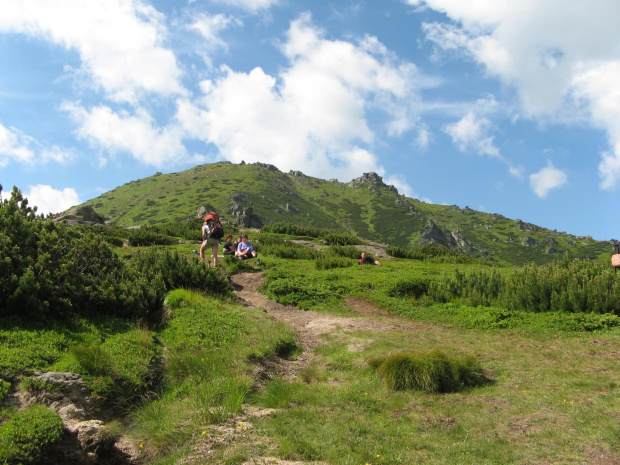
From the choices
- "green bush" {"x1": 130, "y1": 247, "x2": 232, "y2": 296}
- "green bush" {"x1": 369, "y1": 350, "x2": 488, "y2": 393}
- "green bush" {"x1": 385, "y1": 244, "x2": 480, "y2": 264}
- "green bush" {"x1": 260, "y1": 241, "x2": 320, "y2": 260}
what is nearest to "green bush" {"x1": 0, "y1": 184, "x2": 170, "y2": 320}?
"green bush" {"x1": 130, "y1": 247, "x2": 232, "y2": 296}

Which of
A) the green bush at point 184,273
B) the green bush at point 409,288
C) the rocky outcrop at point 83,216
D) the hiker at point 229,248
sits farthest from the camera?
the rocky outcrop at point 83,216

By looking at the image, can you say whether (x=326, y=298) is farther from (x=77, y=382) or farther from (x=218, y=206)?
(x=218, y=206)

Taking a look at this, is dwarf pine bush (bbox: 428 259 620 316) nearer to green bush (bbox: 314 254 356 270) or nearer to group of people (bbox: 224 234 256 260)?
green bush (bbox: 314 254 356 270)

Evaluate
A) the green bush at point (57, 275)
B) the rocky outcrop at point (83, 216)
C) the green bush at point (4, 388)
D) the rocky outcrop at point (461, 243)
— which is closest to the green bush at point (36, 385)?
the green bush at point (4, 388)

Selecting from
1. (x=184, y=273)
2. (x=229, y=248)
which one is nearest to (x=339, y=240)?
(x=229, y=248)

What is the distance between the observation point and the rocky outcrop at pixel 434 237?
484 ft

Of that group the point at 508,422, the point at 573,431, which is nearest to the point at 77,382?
the point at 508,422

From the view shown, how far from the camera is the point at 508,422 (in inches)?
221

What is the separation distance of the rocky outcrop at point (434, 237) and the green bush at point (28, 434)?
5660 inches

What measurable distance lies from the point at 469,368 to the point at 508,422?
176cm

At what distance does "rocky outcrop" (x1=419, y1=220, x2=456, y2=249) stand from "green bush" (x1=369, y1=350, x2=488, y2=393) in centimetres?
13987

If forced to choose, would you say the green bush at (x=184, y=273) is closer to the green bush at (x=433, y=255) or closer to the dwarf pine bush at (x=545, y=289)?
the dwarf pine bush at (x=545, y=289)

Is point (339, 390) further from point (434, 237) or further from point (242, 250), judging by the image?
point (434, 237)

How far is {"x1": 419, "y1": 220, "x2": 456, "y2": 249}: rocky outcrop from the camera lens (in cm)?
14762
